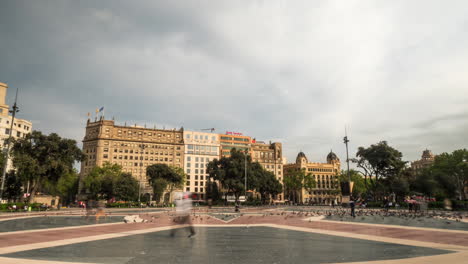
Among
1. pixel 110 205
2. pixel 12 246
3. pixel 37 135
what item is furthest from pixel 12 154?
pixel 12 246

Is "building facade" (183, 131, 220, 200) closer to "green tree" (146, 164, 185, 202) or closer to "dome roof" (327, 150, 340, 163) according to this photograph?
"green tree" (146, 164, 185, 202)

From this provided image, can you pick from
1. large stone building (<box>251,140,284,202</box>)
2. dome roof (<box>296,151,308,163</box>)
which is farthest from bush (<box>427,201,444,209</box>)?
dome roof (<box>296,151,308,163</box>)

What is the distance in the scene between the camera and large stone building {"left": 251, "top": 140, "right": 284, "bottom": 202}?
14500 cm

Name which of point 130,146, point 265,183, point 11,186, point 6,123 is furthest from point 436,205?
point 6,123

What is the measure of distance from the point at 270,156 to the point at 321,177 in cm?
3156

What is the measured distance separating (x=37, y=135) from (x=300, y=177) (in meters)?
91.5

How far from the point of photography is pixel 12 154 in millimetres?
48844

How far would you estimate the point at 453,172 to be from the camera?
74812 mm

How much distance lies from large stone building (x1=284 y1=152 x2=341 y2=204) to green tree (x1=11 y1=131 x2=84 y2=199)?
111447mm

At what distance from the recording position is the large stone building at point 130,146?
117312mm

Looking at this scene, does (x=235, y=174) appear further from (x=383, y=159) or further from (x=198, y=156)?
(x=198, y=156)

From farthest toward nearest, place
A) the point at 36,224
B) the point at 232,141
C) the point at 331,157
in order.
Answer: the point at 331,157 < the point at 232,141 < the point at 36,224

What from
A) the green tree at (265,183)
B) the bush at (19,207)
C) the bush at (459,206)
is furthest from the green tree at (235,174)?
the bush at (459,206)

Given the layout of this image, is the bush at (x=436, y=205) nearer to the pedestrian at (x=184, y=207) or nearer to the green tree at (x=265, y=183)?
the green tree at (x=265, y=183)
